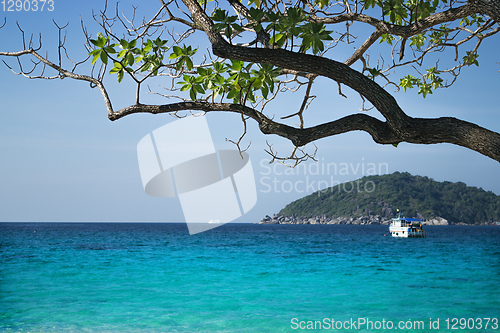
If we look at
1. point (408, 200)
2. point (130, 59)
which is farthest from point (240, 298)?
point (408, 200)

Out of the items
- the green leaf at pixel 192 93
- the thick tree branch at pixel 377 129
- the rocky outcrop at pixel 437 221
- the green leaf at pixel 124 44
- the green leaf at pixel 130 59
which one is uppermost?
the green leaf at pixel 124 44

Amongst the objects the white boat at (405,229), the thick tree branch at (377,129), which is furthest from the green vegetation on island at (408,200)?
the thick tree branch at (377,129)

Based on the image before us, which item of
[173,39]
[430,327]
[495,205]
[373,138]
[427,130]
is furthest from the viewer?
[495,205]

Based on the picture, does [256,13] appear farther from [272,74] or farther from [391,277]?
[391,277]

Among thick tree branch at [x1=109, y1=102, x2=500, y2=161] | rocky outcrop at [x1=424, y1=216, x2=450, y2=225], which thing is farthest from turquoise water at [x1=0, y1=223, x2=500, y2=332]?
rocky outcrop at [x1=424, y1=216, x2=450, y2=225]

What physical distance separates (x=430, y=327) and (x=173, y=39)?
8743 mm

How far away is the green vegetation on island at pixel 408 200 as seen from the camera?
329 feet

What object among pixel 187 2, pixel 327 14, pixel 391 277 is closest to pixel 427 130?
pixel 327 14

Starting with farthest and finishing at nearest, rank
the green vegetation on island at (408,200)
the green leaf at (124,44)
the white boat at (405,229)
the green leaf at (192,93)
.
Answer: the green vegetation on island at (408,200) → the white boat at (405,229) → the green leaf at (192,93) → the green leaf at (124,44)

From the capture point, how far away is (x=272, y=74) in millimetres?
2576

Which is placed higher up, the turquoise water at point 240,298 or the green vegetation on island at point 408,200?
the green vegetation on island at point 408,200

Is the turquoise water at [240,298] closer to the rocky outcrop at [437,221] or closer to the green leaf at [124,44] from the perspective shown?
the green leaf at [124,44]

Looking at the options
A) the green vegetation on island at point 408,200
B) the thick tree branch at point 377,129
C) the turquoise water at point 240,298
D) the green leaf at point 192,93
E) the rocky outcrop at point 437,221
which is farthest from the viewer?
the green vegetation on island at point 408,200

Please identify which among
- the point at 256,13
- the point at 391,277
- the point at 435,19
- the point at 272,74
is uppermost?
the point at 435,19
